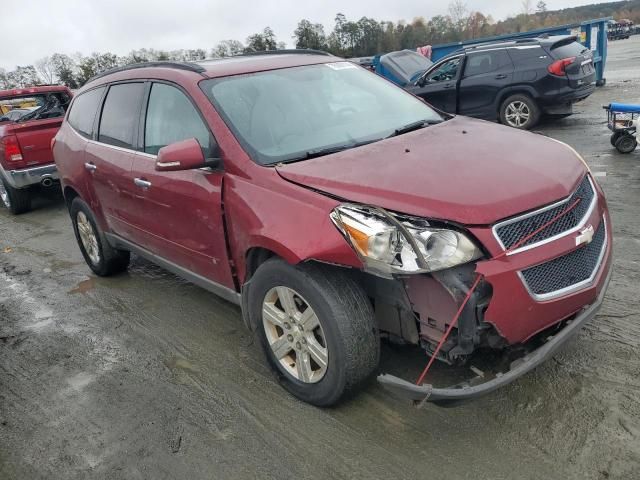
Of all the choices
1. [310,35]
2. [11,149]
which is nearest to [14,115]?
[11,149]

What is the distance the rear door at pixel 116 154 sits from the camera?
13.5ft

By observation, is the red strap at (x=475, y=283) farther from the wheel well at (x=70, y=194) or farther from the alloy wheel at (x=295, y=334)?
the wheel well at (x=70, y=194)

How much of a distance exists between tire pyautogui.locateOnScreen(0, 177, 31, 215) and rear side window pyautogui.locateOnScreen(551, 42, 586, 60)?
30.5 feet

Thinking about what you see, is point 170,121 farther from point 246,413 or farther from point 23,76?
point 23,76

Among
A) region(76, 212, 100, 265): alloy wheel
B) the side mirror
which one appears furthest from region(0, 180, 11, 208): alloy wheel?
the side mirror

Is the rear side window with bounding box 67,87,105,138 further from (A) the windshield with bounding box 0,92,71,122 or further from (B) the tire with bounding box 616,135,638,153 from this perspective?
(B) the tire with bounding box 616,135,638,153

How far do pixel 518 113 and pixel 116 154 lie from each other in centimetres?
815

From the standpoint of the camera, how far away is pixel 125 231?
4.53m

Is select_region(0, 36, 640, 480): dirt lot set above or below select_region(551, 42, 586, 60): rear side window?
below

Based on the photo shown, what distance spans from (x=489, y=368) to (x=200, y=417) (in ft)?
5.20

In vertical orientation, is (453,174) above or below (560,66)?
above

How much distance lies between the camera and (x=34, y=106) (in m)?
9.97

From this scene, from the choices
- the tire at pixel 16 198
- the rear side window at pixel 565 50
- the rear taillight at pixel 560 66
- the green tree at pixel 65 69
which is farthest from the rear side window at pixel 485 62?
the green tree at pixel 65 69

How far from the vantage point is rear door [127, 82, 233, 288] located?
332 centimetres
